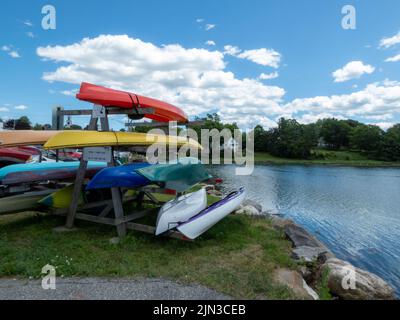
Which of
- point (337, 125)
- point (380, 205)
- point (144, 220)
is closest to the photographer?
point (144, 220)

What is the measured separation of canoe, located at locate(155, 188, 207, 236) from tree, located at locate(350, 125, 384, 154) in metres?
84.1

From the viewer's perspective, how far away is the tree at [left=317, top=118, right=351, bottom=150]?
93500mm

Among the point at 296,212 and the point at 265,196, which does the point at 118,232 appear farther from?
the point at 265,196

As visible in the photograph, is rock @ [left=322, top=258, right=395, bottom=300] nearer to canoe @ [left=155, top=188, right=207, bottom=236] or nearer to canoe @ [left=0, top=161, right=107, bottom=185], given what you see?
canoe @ [left=155, top=188, right=207, bottom=236]

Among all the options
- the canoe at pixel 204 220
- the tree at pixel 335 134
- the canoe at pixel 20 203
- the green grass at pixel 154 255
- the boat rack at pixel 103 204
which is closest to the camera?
the green grass at pixel 154 255

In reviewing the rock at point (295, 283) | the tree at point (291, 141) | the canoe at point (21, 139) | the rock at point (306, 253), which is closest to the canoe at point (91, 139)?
the canoe at point (21, 139)

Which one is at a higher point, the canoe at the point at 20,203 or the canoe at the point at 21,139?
the canoe at the point at 21,139

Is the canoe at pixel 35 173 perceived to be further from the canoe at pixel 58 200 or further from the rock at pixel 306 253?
the rock at pixel 306 253

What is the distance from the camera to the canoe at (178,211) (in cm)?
534

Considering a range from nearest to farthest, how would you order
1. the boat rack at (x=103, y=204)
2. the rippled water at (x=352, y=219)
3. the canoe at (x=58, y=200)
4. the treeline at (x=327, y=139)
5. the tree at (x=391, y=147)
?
1. the boat rack at (x=103, y=204)
2. the canoe at (x=58, y=200)
3. the rippled water at (x=352, y=219)
4. the tree at (x=391, y=147)
5. the treeline at (x=327, y=139)

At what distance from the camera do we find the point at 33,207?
6.49 m

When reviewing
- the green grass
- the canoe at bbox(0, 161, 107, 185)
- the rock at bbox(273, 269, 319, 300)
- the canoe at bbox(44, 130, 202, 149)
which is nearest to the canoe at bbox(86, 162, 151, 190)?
the canoe at bbox(44, 130, 202, 149)
